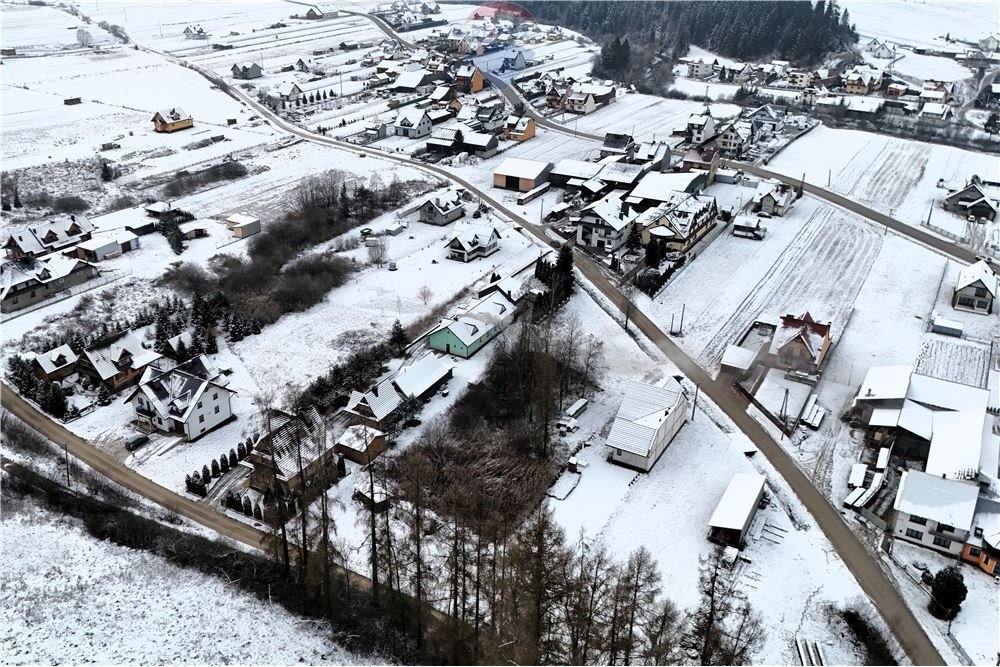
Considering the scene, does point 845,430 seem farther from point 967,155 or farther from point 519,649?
point 967,155

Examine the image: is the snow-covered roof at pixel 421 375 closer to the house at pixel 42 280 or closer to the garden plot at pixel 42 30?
the house at pixel 42 280

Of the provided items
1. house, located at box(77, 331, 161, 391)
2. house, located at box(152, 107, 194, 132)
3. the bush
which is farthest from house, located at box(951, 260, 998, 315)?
house, located at box(152, 107, 194, 132)

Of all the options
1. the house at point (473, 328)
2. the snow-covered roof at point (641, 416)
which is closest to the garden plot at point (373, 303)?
the house at point (473, 328)

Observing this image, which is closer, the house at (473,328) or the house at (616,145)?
the house at (473,328)

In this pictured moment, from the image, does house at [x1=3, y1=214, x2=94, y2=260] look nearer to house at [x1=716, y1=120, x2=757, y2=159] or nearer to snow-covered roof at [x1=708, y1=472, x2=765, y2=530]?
snow-covered roof at [x1=708, y1=472, x2=765, y2=530]

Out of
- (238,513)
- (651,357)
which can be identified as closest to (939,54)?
(651,357)

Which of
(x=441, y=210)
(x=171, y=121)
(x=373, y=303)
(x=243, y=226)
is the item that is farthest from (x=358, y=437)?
(x=171, y=121)
